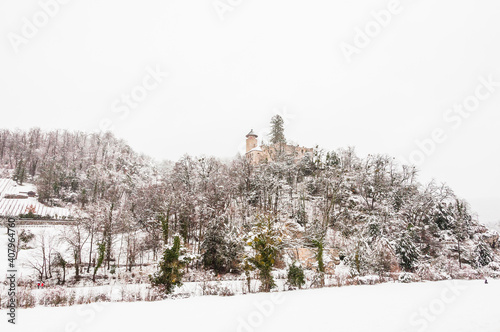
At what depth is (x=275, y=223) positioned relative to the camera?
619 inches

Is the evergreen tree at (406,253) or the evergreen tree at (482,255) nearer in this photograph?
the evergreen tree at (406,253)

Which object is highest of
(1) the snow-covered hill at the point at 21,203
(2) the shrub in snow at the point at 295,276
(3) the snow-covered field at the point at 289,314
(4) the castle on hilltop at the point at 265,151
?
(4) the castle on hilltop at the point at 265,151

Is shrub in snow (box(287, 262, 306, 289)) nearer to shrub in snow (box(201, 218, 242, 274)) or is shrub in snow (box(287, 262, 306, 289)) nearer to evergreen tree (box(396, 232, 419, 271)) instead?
shrub in snow (box(201, 218, 242, 274))

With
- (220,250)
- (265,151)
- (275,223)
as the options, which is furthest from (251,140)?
(275,223)

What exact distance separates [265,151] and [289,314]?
4456 cm

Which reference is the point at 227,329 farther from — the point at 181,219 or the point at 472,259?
the point at 472,259

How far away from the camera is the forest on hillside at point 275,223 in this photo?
15.6 metres

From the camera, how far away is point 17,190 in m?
46.5

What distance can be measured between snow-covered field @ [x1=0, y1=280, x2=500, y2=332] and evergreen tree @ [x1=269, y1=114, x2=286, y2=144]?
129 feet

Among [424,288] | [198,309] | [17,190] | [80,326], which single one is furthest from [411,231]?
[17,190]

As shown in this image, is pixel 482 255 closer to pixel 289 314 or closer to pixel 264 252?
pixel 264 252

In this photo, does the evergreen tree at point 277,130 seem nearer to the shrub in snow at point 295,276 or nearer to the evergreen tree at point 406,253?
the evergreen tree at point 406,253

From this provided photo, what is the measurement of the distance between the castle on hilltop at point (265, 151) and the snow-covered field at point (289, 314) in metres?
36.5

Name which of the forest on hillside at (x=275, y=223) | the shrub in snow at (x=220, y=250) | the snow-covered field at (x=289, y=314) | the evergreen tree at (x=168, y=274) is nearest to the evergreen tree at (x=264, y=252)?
the forest on hillside at (x=275, y=223)
